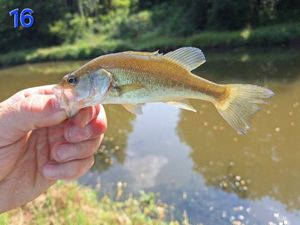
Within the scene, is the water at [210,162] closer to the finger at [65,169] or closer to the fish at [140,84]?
the finger at [65,169]

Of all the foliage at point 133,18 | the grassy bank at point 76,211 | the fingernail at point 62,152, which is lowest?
the foliage at point 133,18

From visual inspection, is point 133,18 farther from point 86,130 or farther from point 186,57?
point 186,57

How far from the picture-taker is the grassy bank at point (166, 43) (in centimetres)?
2143

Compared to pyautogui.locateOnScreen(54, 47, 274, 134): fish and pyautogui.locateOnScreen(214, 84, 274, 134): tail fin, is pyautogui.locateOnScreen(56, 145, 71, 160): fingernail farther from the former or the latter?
pyautogui.locateOnScreen(214, 84, 274, 134): tail fin

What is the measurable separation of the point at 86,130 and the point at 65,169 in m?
0.33

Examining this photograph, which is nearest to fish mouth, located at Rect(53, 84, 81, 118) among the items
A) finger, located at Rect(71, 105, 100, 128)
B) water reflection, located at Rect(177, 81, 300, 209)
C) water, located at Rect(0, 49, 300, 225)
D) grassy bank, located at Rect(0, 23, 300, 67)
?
finger, located at Rect(71, 105, 100, 128)

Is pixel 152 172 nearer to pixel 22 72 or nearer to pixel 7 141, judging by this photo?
pixel 7 141

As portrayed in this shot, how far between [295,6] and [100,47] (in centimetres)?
1118

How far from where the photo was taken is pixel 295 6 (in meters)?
25.5

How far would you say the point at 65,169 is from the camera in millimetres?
2459

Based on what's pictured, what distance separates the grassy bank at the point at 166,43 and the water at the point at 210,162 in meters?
6.94

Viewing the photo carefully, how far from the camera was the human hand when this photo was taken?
2133 millimetres

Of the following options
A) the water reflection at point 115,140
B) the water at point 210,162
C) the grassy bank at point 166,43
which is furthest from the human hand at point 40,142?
the grassy bank at point 166,43

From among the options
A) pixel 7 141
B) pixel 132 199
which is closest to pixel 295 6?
pixel 132 199
